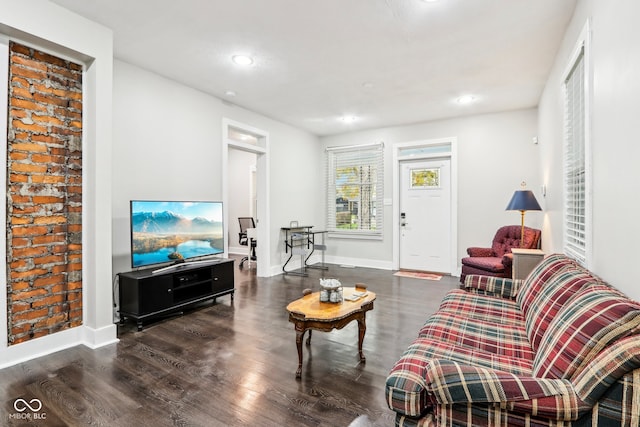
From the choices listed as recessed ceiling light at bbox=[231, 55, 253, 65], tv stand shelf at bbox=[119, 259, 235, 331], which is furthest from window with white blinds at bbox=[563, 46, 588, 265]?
tv stand shelf at bbox=[119, 259, 235, 331]

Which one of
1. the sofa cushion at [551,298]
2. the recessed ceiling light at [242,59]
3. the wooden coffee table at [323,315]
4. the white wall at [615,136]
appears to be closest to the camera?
the white wall at [615,136]

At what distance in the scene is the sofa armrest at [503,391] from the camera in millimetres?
1047

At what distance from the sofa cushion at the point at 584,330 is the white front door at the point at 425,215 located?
14.3 ft

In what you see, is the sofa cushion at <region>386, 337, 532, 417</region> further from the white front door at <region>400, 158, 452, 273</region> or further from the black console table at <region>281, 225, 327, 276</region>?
the white front door at <region>400, 158, 452, 273</region>

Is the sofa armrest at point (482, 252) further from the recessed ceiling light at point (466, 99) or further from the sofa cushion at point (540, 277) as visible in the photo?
the sofa cushion at point (540, 277)

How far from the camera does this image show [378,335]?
3.00 meters

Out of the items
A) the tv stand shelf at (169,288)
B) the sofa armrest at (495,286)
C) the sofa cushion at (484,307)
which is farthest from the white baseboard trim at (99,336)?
the sofa armrest at (495,286)

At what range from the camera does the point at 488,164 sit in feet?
17.4

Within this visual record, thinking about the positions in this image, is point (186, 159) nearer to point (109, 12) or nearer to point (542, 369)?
point (109, 12)

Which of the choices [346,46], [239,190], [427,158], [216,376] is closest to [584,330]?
[216,376]

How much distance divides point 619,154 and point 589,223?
2.07ft

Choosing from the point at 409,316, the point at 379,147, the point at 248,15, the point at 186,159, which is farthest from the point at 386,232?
the point at 248,15

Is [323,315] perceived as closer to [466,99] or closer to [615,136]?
[615,136]

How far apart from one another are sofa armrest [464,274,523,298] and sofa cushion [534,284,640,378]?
1.16 m
